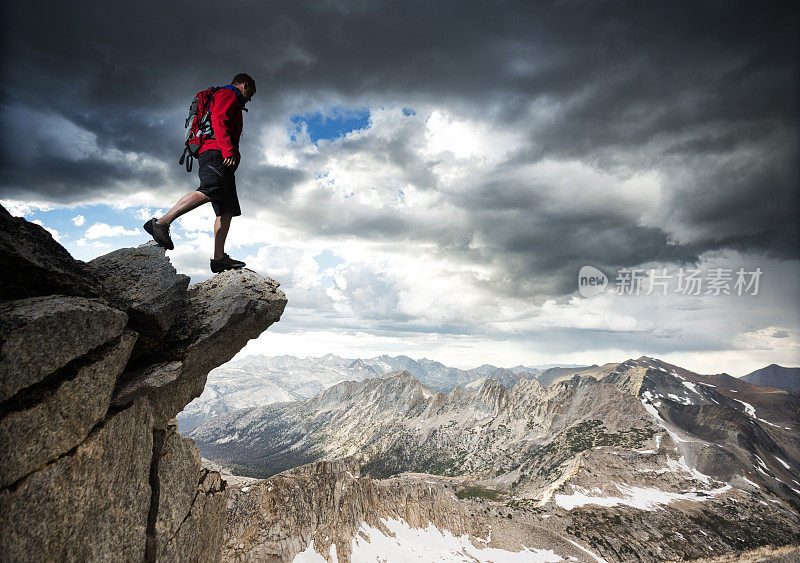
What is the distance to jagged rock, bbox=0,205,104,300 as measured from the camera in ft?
25.6

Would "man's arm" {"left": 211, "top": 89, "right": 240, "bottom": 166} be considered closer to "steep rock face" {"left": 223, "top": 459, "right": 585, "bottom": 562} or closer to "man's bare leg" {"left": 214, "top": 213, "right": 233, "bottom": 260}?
"man's bare leg" {"left": 214, "top": 213, "right": 233, "bottom": 260}

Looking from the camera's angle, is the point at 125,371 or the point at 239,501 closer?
the point at 125,371

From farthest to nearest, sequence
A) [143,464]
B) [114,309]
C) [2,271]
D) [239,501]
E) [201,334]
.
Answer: [239,501] < [201,334] < [143,464] < [114,309] < [2,271]

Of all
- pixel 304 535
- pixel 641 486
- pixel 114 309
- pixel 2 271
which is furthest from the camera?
pixel 641 486

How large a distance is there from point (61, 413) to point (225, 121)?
8.81 meters

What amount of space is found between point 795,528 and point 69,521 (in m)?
243

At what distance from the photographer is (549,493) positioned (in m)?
147

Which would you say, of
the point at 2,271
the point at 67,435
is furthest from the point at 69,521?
the point at 2,271

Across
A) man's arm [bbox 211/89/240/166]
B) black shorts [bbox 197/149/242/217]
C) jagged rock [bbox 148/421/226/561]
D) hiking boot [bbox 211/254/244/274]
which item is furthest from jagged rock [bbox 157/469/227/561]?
man's arm [bbox 211/89/240/166]

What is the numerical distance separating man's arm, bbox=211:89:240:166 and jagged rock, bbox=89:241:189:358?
4.05 metres

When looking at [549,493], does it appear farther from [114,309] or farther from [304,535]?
[114,309]

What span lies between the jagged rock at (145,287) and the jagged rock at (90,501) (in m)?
2.32

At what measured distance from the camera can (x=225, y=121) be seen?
35.8 feet

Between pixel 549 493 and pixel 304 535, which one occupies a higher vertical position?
pixel 304 535
